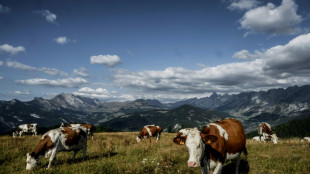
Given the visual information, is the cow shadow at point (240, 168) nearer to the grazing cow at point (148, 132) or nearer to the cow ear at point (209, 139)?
the cow ear at point (209, 139)

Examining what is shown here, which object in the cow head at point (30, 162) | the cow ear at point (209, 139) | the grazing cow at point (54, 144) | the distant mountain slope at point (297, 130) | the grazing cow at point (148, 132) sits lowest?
the distant mountain slope at point (297, 130)

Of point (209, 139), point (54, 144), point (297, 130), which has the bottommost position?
point (297, 130)

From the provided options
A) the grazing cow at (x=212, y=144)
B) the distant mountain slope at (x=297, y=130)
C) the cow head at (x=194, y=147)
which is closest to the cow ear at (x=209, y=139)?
the grazing cow at (x=212, y=144)

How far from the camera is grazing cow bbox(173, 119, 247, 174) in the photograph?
7.37m

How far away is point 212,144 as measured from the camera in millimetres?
8133

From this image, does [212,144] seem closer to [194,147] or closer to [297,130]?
[194,147]

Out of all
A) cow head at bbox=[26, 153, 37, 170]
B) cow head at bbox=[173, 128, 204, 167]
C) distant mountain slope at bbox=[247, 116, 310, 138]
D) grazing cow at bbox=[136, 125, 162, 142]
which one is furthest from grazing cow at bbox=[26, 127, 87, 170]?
distant mountain slope at bbox=[247, 116, 310, 138]

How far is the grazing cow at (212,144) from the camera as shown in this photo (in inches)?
290

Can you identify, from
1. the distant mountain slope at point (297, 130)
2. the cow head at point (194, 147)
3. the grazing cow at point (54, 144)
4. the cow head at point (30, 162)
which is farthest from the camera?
the distant mountain slope at point (297, 130)

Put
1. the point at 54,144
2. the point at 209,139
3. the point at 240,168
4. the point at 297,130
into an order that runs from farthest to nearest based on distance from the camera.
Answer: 1. the point at 297,130
2. the point at 54,144
3. the point at 240,168
4. the point at 209,139

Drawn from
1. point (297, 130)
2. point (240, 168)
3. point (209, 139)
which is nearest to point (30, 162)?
point (209, 139)

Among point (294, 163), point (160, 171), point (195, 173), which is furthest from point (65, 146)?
point (294, 163)

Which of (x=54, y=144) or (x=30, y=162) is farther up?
(x=54, y=144)

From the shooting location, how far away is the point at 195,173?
418 inches
